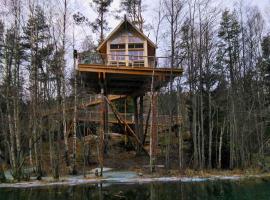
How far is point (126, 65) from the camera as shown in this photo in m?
28.5

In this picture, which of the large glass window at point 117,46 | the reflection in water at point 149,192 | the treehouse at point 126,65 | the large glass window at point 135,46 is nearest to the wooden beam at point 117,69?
the treehouse at point 126,65

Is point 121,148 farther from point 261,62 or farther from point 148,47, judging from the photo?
point 261,62

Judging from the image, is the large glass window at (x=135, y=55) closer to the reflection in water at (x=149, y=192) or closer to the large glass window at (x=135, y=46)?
the large glass window at (x=135, y=46)

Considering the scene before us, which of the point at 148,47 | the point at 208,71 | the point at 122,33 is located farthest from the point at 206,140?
the point at 122,33

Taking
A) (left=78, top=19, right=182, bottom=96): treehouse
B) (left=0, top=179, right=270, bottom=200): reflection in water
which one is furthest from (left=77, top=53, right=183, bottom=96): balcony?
(left=0, top=179, right=270, bottom=200): reflection in water

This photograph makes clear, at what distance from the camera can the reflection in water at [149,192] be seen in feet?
48.2

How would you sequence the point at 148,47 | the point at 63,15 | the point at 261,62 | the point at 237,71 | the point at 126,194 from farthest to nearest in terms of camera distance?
the point at 261,62 < the point at 237,71 < the point at 148,47 < the point at 63,15 < the point at 126,194

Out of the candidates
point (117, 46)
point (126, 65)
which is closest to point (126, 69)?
point (126, 65)

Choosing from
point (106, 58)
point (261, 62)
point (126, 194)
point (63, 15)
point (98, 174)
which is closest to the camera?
point (126, 194)

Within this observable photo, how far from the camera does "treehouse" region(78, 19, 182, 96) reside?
2647 centimetres

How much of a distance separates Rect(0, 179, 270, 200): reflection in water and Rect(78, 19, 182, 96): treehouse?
969 cm

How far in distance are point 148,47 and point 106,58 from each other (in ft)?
12.3

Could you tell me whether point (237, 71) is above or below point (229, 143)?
above

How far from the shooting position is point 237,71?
36.7 metres
